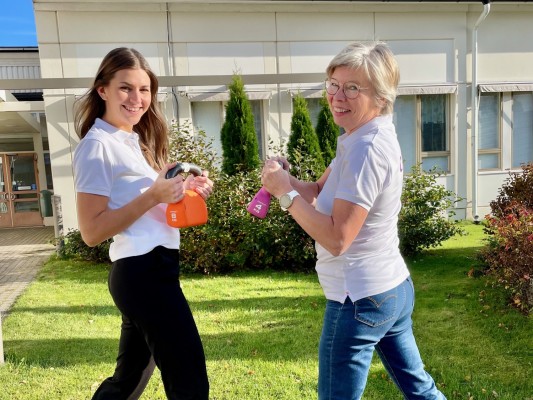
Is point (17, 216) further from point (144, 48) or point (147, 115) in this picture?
point (147, 115)

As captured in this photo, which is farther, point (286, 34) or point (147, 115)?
point (286, 34)

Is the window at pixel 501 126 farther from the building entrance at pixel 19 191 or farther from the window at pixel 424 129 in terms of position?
the building entrance at pixel 19 191

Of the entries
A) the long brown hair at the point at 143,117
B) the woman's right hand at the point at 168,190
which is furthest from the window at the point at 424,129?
the woman's right hand at the point at 168,190

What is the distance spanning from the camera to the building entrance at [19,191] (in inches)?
544

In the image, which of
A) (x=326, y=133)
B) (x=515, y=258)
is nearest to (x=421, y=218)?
(x=515, y=258)

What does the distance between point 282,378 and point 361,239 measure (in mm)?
1931

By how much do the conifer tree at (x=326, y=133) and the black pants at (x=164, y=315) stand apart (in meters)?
6.84

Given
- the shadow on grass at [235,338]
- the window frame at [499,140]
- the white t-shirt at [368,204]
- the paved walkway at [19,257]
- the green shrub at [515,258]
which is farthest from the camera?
the window frame at [499,140]

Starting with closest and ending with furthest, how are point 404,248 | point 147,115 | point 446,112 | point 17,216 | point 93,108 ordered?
point 93,108
point 147,115
point 404,248
point 446,112
point 17,216

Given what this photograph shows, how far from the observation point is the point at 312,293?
527cm

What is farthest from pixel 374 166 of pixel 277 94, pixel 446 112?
pixel 446 112

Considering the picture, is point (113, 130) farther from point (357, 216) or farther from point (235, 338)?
point (235, 338)

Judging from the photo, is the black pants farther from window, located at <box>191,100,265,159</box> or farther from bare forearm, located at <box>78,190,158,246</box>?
window, located at <box>191,100,265,159</box>

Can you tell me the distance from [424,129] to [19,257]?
9249 millimetres
